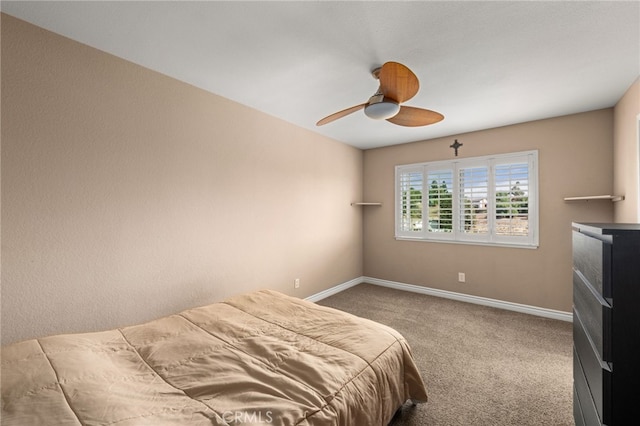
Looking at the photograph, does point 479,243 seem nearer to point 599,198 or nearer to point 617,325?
point 599,198

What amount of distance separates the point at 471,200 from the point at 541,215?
826mm

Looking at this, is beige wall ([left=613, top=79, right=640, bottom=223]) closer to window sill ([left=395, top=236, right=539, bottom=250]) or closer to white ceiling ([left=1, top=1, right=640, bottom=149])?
white ceiling ([left=1, top=1, right=640, bottom=149])

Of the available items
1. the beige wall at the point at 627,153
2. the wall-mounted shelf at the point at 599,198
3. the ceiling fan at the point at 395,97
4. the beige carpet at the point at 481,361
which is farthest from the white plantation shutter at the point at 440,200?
the ceiling fan at the point at 395,97

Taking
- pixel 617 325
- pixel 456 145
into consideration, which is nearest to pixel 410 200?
pixel 456 145

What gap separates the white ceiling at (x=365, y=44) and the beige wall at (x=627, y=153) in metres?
0.16

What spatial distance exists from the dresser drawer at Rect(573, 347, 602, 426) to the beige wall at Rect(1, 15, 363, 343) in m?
2.76

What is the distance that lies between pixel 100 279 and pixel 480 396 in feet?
9.68

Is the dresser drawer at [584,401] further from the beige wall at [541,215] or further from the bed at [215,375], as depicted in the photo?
the beige wall at [541,215]

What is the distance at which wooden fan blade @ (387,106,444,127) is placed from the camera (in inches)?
90.3

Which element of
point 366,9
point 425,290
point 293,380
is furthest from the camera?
point 425,290

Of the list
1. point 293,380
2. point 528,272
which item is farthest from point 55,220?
point 528,272

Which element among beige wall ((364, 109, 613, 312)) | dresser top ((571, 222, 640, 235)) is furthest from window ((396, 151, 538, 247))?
dresser top ((571, 222, 640, 235))

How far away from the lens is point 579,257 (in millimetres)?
1369

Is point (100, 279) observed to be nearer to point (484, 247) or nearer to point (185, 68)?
point (185, 68)
